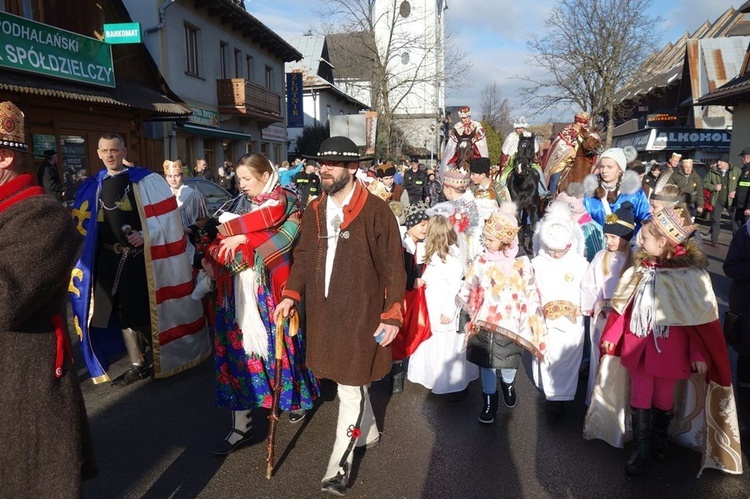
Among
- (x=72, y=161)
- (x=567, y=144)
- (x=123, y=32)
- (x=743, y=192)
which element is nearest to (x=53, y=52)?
(x=123, y=32)

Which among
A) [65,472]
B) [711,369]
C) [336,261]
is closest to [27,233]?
[65,472]

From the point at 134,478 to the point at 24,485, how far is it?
1.45m

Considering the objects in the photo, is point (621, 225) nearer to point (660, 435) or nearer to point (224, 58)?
point (660, 435)

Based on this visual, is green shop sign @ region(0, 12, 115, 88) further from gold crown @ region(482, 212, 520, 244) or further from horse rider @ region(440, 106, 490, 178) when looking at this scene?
gold crown @ region(482, 212, 520, 244)

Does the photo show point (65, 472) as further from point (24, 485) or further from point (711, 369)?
point (711, 369)

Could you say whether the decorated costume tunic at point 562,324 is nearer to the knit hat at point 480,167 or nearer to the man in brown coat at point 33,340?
the knit hat at point 480,167

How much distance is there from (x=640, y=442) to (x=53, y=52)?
41.2 ft

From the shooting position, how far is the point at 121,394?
179 inches

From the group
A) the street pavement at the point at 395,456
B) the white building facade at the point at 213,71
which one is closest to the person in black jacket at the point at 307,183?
the white building facade at the point at 213,71

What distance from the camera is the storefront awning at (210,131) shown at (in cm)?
1723

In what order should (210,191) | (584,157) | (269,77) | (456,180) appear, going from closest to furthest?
(456,180) < (584,157) < (210,191) < (269,77)

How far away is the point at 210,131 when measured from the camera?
1869cm

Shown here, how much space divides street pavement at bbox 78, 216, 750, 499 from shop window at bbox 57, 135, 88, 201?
31.3ft

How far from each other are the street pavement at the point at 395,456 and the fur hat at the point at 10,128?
2120mm
